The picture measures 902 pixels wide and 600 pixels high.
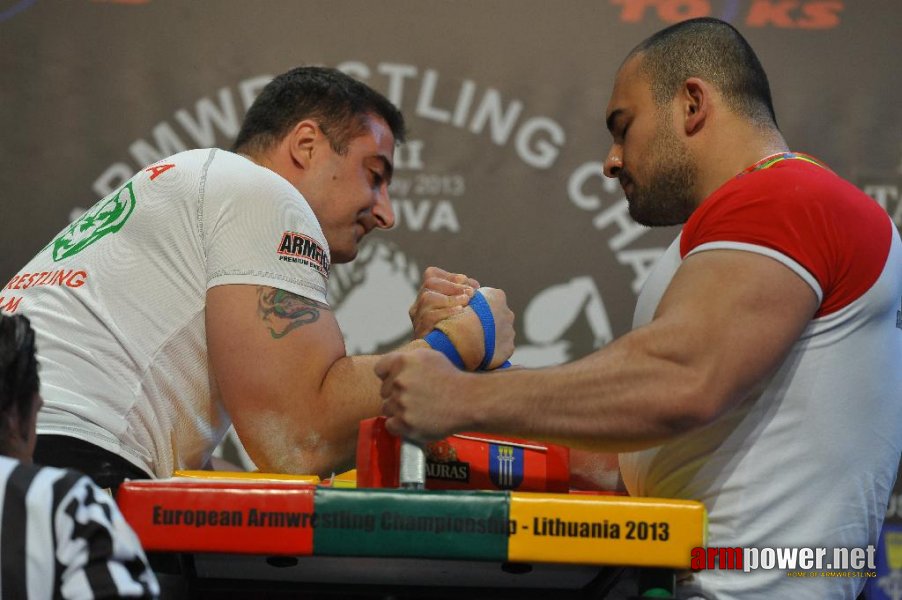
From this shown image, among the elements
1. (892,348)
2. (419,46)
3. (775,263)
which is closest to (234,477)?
(775,263)

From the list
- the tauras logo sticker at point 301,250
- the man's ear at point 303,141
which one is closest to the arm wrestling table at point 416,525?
the tauras logo sticker at point 301,250

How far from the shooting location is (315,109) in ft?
7.09

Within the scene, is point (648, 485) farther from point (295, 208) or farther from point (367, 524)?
point (295, 208)

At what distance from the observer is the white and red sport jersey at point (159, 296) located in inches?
62.6

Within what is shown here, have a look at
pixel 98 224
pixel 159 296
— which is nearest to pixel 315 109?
pixel 98 224

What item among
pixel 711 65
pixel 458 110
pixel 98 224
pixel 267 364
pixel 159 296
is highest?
pixel 458 110

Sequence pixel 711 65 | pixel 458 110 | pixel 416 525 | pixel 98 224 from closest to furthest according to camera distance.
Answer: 1. pixel 416 525
2. pixel 711 65
3. pixel 98 224
4. pixel 458 110

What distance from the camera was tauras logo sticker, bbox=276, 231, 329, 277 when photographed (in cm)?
164

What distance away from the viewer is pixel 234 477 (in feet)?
4.60

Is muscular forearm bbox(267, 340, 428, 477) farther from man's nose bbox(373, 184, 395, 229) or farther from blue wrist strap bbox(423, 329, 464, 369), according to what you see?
man's nose bbox(373, 184, 395, 229)

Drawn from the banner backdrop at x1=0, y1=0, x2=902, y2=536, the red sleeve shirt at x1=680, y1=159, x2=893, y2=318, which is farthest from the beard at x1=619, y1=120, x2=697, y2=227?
the banner backdrop at x1=0, y1=0, x2=902, y2=536

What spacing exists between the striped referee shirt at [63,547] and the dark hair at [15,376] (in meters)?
0.13

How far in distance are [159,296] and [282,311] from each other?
0.21 meters

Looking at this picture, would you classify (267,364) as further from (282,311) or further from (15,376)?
(15,376)
